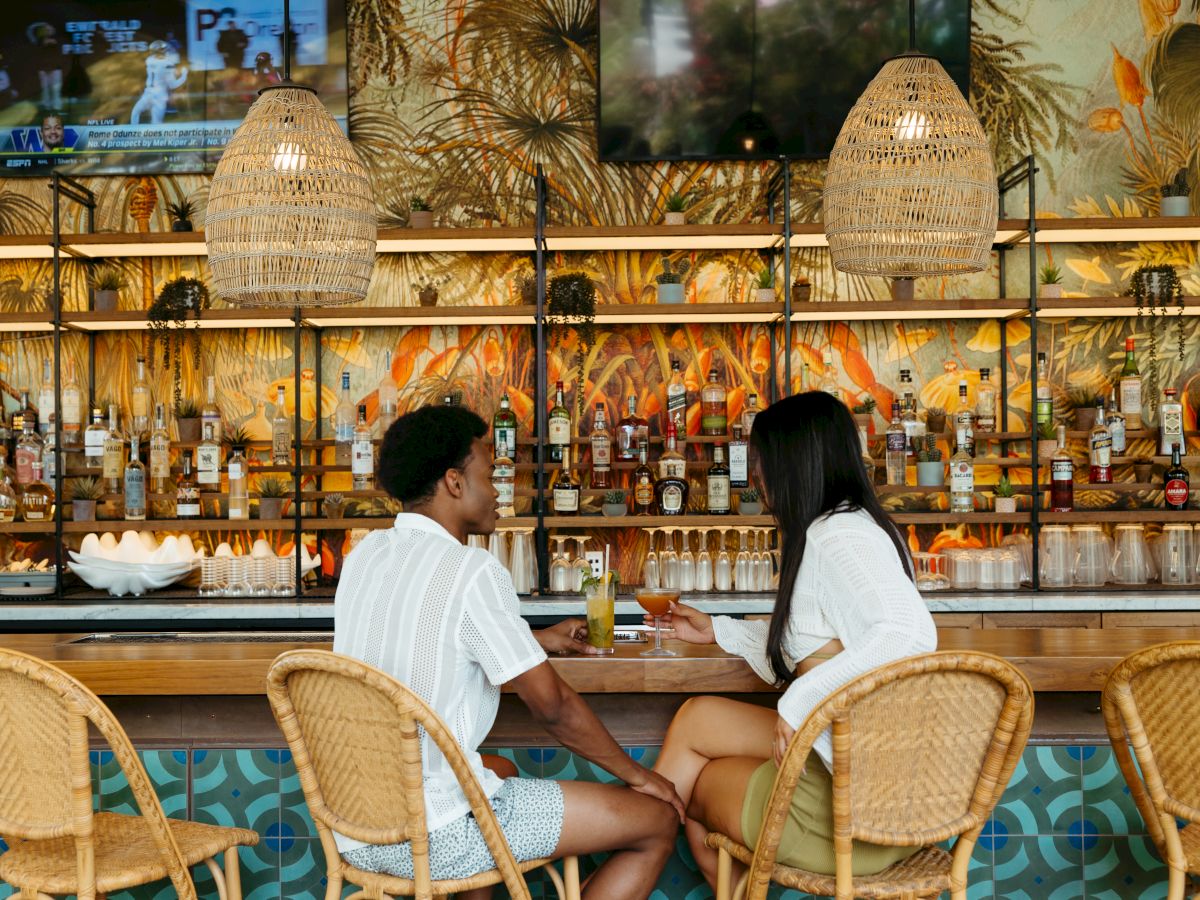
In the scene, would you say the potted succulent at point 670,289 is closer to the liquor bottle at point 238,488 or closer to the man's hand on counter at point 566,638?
the liquor bottle at point 238,488

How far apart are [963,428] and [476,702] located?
3223 mm

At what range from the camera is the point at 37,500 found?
4.89 metres

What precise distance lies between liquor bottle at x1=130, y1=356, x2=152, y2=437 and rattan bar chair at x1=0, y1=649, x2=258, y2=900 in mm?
3002

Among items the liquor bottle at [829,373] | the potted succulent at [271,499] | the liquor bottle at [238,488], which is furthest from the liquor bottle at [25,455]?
the liquor bottle at [829,373]

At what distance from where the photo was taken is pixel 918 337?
16.7ft

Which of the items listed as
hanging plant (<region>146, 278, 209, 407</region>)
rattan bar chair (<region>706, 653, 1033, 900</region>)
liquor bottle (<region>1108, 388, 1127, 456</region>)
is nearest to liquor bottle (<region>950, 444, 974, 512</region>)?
liquor bottle (<region>1108, 388, 1127, 456</region>)

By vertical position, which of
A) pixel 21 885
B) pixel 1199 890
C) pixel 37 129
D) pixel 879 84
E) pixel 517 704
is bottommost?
pixel 1199 890

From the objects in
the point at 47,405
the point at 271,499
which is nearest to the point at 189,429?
the point at 271,499

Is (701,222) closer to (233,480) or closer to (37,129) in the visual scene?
(233,480)

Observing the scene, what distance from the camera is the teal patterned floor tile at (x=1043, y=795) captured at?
2582mm

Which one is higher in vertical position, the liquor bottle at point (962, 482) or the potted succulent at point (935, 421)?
the potted succulent at point (935, 421)

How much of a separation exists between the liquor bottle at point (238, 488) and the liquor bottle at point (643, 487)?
1558 mm

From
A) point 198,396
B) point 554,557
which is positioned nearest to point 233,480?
point 198,396

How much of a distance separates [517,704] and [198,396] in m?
3.04
